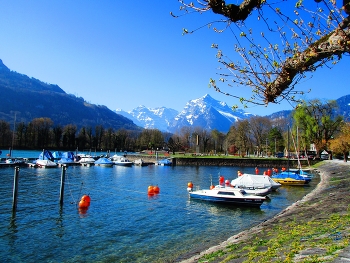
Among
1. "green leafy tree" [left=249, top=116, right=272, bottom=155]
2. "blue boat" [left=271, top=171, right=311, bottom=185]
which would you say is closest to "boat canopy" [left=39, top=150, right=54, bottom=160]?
"blue boat" [left=271, top=171, right=311, bottom=185]

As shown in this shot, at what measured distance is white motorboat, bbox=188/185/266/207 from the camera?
94.7 ft

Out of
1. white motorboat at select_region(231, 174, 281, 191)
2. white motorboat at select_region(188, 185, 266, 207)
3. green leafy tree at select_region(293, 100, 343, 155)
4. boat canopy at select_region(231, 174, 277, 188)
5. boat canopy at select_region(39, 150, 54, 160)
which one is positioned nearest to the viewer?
white motorboat at select_region(188, 185, 266, 207)

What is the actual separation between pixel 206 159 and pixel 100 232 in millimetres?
78792

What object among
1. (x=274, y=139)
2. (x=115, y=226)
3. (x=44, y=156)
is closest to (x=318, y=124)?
(x=274, y=139)

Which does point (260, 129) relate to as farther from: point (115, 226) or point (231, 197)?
point (115, 226)

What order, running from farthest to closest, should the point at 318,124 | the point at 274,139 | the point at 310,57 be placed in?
the point at 274,139 → the point at 318,124 → the point at 310,57

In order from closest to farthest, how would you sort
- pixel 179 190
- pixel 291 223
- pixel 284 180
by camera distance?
1. pixel 291 223
2. pixel 179 190
3. pixel 284 180

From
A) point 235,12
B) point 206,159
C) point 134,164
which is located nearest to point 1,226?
point 235,12

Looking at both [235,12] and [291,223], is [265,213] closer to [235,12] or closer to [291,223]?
[291,223]

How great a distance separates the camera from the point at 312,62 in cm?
625

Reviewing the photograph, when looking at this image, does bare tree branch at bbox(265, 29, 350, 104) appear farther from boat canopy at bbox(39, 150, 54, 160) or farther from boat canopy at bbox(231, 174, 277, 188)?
boat canopy at bbox(39, 150, 54, 160)

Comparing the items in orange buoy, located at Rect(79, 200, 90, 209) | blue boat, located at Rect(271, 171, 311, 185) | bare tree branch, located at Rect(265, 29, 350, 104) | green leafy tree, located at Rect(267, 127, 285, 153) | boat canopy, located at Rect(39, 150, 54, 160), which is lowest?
orange buoy, located at Rect(79, 200, 90, 209)

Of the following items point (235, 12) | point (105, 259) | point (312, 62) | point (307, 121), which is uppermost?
point (307, 121)

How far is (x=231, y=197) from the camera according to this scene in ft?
97.5
